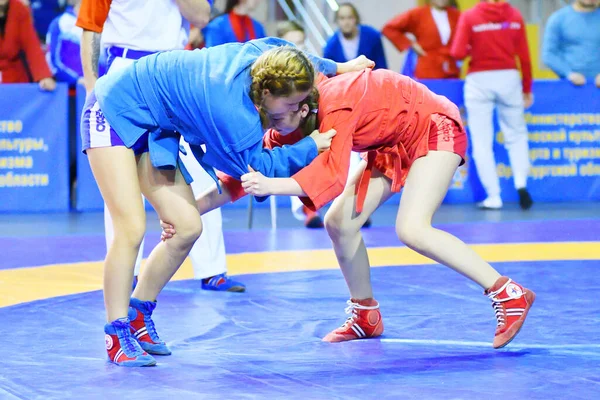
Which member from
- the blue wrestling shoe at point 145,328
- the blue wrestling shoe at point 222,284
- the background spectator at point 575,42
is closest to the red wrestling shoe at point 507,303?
the blue wrestling shoe at point 145,328

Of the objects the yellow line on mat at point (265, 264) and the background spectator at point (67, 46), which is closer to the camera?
the yellow line on mat at point (265, 264)

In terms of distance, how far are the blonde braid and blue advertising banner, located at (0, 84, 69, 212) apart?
5491mm

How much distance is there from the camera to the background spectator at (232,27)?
7445mm

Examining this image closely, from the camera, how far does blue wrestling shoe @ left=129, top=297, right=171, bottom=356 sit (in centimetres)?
374

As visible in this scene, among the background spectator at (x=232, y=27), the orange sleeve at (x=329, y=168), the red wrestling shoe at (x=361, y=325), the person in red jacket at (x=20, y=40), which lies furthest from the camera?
the person in red jacket at (x=20, y=40)

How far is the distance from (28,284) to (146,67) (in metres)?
2.10

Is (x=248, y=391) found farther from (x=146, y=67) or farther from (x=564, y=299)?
(x=564, y=299)

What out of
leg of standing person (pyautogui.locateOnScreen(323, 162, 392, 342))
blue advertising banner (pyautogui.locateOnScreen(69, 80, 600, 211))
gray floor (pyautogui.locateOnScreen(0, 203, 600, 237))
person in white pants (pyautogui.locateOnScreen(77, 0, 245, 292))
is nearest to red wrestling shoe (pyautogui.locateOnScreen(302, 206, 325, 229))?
gray floor (pyautogui.locateOnScreen(0, 203, 600, 237))

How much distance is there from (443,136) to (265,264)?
7.53 ft

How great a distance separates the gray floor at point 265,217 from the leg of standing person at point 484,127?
200 millimetres

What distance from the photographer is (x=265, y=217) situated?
8.34 metres

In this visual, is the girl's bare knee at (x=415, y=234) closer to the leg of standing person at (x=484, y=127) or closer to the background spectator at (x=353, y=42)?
the background spectator at (x=353, y=42)

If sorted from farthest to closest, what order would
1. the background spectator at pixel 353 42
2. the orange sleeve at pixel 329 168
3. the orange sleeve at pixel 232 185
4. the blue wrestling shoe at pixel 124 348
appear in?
the background spectator at pixel 353 42, the orange sleeve at pixel 232 185, the blue wrestling shoe at pixel 124 348, the orange sleeve at pixel 329 168

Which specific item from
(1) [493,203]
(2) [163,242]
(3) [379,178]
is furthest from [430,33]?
(2) [163,242]
